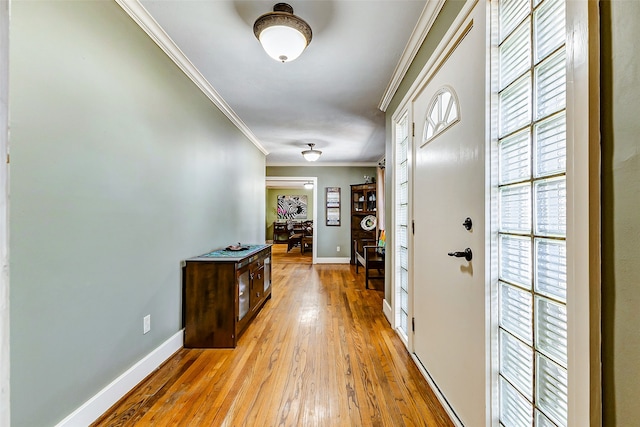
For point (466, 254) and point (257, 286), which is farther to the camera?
point (257, 286)

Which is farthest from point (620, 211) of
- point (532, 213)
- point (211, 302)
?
point (211, 302)

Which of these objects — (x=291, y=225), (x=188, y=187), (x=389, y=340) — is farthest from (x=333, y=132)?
(x=291, y=225)

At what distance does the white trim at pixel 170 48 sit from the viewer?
68.0 inches

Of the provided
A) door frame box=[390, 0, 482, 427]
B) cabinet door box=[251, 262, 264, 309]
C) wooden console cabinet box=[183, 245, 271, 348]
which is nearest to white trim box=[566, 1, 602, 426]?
door frame box=[390, 0, 482, 427]

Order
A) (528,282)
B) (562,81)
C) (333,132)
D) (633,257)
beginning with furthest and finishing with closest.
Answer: (333,132) < (528,282) < (562,81) < (633,257)

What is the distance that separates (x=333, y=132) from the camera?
14.0 feet

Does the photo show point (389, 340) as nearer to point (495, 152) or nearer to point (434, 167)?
point (434, 167)

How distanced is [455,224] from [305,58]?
179 centimetres

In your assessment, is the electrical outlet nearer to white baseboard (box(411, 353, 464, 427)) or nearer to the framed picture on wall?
white baseboard (box(411, 353, 464, 427))

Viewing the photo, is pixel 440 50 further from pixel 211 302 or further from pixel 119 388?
pixel 119 388

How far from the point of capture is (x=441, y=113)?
169 centimetres

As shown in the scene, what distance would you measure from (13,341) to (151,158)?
1256 mm

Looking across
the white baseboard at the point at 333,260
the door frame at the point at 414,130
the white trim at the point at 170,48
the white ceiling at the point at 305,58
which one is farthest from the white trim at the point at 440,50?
the white baseboard at the point at 333,260

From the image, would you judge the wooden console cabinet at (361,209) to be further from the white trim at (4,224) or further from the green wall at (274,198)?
the white trim at (4,224)
